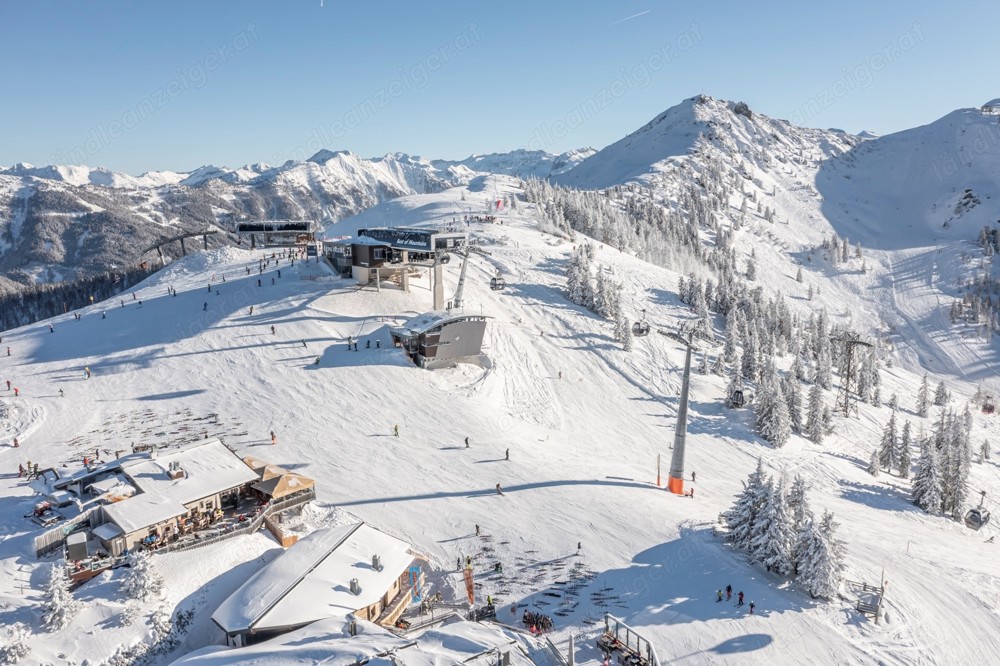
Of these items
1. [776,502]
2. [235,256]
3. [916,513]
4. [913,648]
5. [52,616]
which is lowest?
[916,513]

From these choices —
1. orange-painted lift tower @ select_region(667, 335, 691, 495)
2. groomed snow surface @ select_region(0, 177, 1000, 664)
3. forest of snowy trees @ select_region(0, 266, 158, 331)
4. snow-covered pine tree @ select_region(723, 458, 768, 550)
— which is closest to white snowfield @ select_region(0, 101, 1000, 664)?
groomed snow surface @ select_region(0, 177, 1000, 664)

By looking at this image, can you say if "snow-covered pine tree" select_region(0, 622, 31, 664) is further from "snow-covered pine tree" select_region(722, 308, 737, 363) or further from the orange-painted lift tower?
"snow-covered pine tree" select_region(722, 308, 737, 363)

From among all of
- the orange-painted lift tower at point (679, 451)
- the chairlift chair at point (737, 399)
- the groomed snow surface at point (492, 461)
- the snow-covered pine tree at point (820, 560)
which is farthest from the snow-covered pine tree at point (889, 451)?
the snow-covered pine tree at point (820, 560)

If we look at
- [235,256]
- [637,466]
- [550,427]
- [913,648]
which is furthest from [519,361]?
[235,256]

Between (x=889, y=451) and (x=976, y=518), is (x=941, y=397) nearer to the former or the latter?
(x=889, y=451)

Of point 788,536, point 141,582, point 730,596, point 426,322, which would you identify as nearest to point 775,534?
point 788,536

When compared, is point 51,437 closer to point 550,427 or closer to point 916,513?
point 550,427
